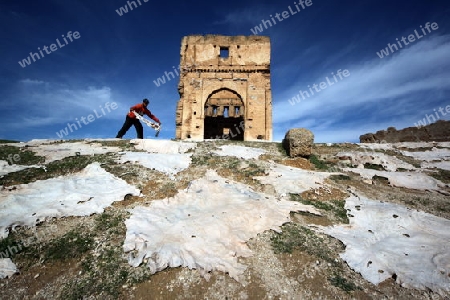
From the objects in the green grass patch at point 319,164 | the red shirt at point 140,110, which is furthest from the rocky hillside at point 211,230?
the red shirt at point 140,110

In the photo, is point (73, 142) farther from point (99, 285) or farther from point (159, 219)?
point (99, 285)

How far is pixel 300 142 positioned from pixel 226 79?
36.2 feet

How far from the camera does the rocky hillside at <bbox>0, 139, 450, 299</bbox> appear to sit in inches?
134

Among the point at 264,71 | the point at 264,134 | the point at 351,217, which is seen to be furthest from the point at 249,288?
the point at 264,71

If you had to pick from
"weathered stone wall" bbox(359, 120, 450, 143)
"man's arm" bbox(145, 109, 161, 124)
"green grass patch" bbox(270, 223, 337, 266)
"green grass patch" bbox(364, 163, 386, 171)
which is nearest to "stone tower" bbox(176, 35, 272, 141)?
"man's arm" bbox(145, 109, 161, 124)

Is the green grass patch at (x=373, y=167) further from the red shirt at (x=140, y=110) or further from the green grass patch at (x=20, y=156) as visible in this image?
the green grass patch at (x=20, y=156)

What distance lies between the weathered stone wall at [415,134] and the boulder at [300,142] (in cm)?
1116

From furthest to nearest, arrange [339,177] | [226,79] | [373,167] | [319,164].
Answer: [226,79] → [373,167] → [319,164] → [339,177]

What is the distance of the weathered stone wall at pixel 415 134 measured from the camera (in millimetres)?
14797

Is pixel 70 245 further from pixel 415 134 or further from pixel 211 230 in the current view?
pixel 415 134

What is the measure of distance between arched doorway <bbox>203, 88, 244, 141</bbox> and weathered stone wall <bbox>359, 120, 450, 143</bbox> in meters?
10.2

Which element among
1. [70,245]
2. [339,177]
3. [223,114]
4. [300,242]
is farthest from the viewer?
[223,114]

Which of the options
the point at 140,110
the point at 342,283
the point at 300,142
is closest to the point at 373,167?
the point at 300,142

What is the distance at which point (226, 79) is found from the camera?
18703mm
